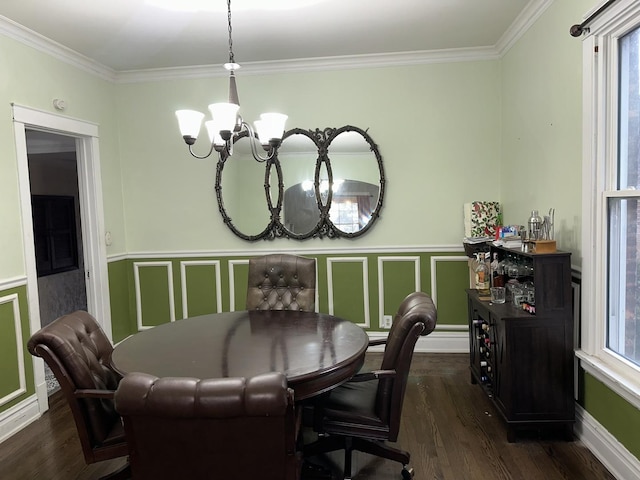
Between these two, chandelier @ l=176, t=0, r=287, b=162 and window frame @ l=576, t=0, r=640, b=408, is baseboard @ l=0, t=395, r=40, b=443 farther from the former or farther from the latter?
window frame @ l=576, t=0, r=640, b=408

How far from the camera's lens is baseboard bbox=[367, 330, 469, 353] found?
3.87m

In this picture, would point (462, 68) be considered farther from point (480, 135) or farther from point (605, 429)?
point (605, 429)

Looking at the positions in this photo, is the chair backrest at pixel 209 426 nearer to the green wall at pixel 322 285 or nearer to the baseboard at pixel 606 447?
the baseboard at pixel 606 447

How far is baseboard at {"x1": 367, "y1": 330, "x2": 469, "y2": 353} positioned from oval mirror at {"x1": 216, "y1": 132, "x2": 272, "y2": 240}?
1470 millimetres

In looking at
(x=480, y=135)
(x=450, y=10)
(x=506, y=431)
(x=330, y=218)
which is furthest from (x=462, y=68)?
(x=506, y=431)

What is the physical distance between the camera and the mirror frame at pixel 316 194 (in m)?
3.81

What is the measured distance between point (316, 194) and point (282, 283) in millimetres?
1151

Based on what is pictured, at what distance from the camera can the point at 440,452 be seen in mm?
2344

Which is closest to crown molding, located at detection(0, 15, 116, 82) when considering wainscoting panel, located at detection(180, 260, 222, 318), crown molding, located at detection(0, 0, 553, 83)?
crown molding, located at detection(0, 0, 553, 83)

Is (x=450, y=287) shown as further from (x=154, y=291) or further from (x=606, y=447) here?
(x=154, y=291)

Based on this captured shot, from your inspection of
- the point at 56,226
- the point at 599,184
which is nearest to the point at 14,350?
the point at 56,226

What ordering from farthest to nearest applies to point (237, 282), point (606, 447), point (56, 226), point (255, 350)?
point (56, 226)
point (237, 282)
point (606, 447)
point (255, 350)

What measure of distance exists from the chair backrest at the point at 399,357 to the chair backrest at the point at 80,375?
1.11 m

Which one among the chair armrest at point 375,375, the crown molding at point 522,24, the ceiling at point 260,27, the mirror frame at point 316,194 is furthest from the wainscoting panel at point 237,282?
the crown molding at point 522,24
